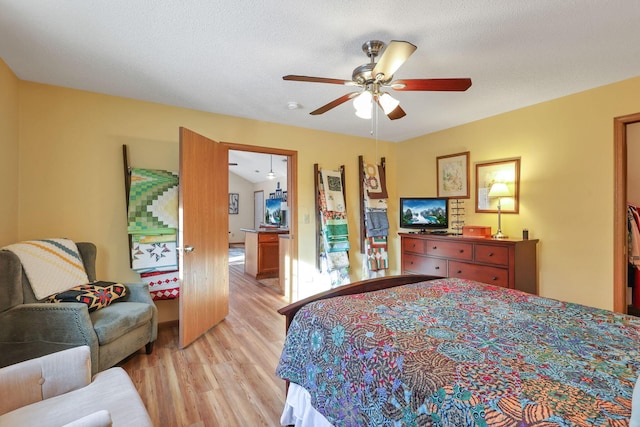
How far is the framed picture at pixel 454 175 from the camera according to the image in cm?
383

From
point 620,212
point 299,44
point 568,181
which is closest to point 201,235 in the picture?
point 299,44

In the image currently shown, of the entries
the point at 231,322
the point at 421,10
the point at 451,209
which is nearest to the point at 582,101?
the point at 451,209

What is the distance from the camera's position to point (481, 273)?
3170 mm

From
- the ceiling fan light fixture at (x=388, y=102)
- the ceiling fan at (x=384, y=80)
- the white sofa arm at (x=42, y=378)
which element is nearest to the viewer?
the white sofa arm at (x=42, y=378)

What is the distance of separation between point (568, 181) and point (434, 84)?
208 centimetres

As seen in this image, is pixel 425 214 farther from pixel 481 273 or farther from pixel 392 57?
pixel 392 57

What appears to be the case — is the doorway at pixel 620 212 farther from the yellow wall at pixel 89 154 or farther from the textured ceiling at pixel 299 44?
the yellow wall at pixel 89 154

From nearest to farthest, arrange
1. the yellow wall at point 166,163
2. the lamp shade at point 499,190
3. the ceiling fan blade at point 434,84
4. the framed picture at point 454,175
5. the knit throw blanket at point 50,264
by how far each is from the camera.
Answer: the ceiling fan blade at point 434,84 → the knit throw blanket at point 50,264 → the yellow wall at point 166,163 → the lamp shade at point 499,190 → the framed picture at point 454,175

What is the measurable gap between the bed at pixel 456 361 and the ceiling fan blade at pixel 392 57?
133cm

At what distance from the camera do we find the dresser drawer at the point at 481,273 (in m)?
2.98

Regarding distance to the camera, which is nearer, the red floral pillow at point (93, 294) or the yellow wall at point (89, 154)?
the red floral pillow at point (93, 294)

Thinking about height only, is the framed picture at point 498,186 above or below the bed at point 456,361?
above

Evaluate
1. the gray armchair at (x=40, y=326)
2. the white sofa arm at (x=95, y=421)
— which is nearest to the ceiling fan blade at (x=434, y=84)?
the white sofa arm at (x=95, y=421)

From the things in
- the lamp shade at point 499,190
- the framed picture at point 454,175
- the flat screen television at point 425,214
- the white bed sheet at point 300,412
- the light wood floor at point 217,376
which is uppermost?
the framed picture at point 454,175
